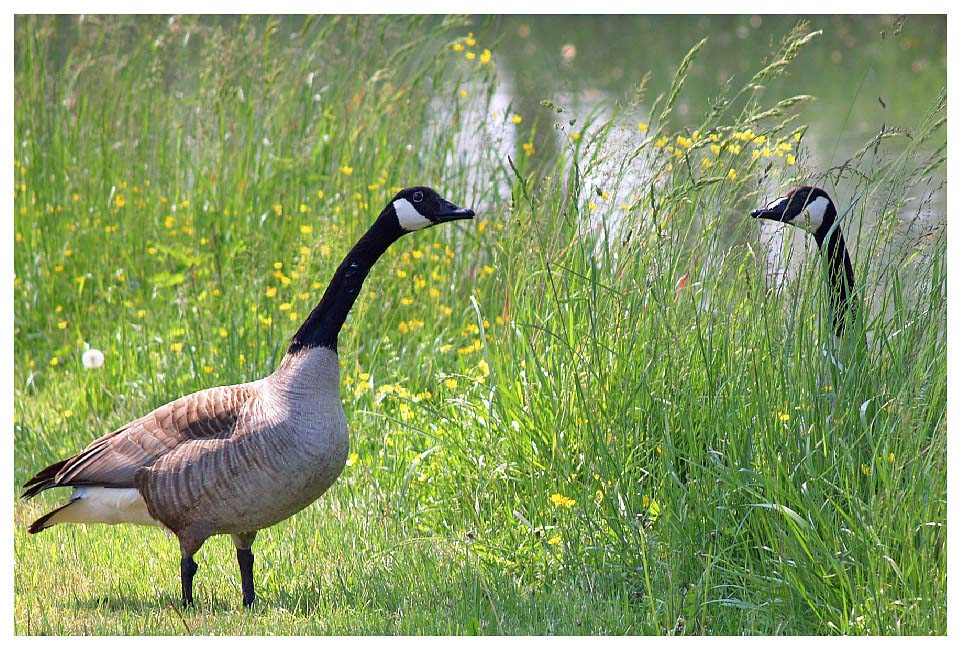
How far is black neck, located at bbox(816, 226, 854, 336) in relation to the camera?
153 inches

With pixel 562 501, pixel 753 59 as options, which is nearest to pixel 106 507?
pixel 562 501

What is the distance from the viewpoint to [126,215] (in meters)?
6.97

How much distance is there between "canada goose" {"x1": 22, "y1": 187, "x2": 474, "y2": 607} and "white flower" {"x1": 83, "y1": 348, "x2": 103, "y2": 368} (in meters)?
1.64

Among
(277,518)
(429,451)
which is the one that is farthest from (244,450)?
(429,451)

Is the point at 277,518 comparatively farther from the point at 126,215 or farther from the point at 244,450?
the point at 126,215

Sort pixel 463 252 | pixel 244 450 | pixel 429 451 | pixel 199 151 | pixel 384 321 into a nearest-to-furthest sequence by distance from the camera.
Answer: pixel 244 450 < pixel 429 451 < pixel 384 321 < pixel 463 252 < pixel 199 151

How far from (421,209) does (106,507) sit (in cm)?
169

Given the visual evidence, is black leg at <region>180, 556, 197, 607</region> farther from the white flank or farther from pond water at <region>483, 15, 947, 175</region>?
pond water at <region>483, 15, 947, 175</region>

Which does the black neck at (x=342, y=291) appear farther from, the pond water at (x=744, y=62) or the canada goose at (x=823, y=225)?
the pond water at (x=744, y=62)

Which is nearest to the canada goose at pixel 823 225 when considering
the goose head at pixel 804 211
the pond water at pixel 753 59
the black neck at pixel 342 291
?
the goose head at pixel 804 211

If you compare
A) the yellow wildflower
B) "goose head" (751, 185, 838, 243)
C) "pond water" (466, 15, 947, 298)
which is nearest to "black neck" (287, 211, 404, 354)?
the yellow wildflower

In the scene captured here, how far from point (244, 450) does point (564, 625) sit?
133 cm

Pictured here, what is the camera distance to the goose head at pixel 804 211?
4168mm

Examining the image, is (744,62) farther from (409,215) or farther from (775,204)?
(409,215)
